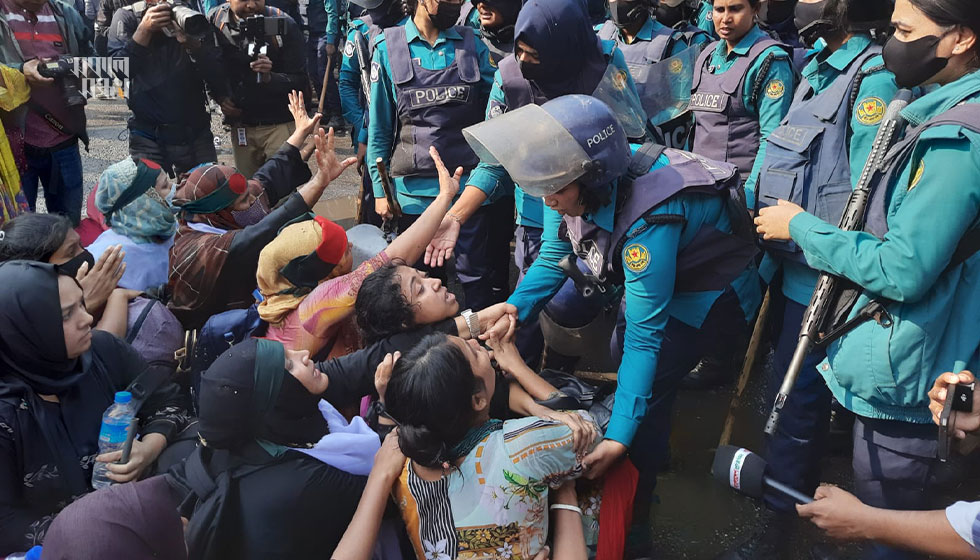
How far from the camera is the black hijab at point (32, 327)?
6.91ft

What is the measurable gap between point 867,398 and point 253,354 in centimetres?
172

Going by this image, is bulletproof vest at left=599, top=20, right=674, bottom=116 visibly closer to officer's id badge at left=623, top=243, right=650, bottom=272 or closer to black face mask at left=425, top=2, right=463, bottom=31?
black face mask at left=425, top=2, right=463, bottom=31

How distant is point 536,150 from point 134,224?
6.38 ft

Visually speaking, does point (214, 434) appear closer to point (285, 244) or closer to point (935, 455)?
point (285, 244)

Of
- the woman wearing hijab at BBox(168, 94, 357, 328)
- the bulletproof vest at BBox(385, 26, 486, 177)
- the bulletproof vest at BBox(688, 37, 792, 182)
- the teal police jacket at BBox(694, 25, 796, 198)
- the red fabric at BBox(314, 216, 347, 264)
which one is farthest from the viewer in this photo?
the bulletproof vest at BBox(385, 26, 486, 177)

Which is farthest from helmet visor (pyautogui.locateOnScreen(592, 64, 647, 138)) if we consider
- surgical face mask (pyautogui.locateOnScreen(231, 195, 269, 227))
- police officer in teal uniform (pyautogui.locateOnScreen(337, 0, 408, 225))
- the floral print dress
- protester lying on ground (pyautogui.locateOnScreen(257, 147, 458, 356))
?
police officer in teal uniform (pyautogui.locateOnScreen(337, 0, 408, 225))

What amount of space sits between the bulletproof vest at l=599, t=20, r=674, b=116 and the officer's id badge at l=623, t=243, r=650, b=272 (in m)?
1.77

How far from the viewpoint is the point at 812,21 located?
3.06 m

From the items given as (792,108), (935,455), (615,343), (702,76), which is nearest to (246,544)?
(615,343)

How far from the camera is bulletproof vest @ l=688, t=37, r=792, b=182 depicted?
3479 millimetres

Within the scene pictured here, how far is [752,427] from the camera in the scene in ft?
12.0

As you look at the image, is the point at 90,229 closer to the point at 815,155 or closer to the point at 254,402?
the point at 254,402

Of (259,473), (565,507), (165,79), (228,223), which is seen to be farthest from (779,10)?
(165,79)

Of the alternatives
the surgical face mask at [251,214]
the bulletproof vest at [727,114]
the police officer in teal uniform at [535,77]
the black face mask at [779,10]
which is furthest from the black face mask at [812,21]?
the surgical face mask at [251,214]
